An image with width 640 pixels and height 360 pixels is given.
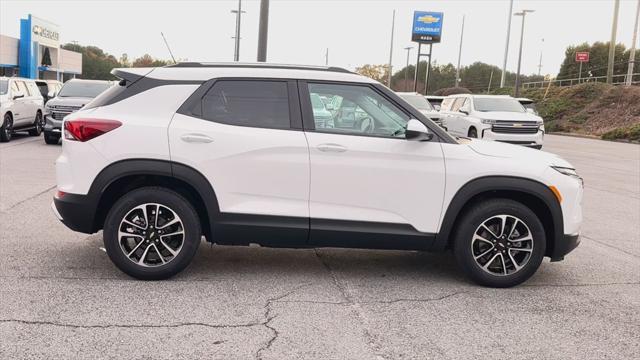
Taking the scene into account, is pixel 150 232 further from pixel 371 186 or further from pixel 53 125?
pixel 53 125

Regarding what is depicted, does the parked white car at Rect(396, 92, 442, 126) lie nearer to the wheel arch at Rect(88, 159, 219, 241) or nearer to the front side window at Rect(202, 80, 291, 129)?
the front side window at Rect(202, 80, 291, 129)

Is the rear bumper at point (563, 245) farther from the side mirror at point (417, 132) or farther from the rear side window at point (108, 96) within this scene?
the rear side window at point (108, 96)

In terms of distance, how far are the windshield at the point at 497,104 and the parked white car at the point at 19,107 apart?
13470mm

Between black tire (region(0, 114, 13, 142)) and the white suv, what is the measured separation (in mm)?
13141

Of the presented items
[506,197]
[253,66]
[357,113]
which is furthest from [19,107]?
[506,197]

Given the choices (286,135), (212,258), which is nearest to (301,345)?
(286,135)

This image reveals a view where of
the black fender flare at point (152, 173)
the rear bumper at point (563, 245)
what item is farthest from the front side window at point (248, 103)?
the rear bumper at point (563, 245)

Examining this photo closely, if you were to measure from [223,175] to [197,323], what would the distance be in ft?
4.12

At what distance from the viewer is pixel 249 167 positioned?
489 cm

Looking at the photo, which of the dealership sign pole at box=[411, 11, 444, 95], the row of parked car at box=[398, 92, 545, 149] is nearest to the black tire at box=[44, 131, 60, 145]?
the row of parked car at box=[398, 92, 545, 149]

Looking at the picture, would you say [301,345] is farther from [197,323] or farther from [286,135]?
[286,135]

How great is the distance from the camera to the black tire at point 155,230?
488 centimetres

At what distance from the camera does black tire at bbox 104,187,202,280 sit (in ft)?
16.0

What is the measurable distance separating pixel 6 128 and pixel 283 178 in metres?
14.3
